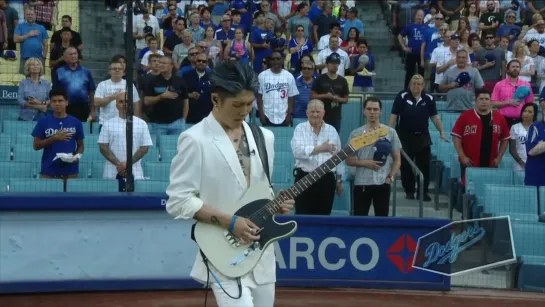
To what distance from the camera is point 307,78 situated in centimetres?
1423

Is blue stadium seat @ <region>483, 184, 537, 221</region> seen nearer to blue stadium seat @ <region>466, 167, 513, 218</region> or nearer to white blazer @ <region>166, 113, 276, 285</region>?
blue stadium seat @ <region>466, 167, 513, 218</region>

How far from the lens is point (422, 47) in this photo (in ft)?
58.1

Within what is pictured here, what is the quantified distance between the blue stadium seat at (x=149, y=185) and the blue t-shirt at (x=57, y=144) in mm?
1063

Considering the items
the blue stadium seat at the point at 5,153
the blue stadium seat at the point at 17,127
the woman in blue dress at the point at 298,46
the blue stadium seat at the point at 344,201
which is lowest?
the blue stadium seat at the point at 344,201

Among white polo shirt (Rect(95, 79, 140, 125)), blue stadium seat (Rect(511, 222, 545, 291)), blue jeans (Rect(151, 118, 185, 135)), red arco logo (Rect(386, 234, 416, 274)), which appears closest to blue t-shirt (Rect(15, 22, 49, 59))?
white polo shirt (Rect(95, 79, 140, 125))

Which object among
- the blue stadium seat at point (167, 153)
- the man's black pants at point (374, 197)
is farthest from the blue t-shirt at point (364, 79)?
the man's black pants at point (374, 197)

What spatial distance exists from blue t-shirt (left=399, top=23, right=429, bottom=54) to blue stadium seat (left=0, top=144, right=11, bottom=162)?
792 cm

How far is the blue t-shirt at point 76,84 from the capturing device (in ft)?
44.3

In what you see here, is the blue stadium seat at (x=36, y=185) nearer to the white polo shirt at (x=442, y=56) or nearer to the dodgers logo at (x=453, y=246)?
the dodgers logo at (x=453, y=246)

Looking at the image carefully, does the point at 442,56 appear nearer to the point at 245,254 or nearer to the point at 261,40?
the point at 261,40

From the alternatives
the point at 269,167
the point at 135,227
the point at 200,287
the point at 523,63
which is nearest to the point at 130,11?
A: the point at 135,227

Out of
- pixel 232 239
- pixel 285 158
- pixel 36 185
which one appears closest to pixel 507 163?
pixel 285 158

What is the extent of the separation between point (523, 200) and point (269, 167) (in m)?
5.59

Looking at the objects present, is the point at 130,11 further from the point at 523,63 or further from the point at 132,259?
the point at 523,63
